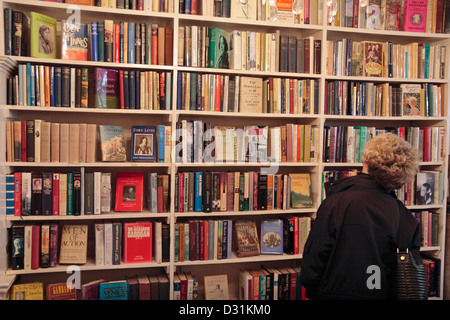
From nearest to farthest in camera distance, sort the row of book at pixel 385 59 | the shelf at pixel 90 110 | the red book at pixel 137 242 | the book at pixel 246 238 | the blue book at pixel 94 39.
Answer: the shelf at pixel 90 110, the blue book at pixel 94 39, the red book at pixel 137 242, the book at pixel 246 238, the row of book at pixel 385 59

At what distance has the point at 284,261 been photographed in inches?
128

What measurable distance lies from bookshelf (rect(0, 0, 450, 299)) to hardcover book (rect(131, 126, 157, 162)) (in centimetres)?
7

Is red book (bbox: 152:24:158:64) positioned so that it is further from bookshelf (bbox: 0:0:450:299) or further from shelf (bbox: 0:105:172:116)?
shelf (bbox: 0:105:172:116)

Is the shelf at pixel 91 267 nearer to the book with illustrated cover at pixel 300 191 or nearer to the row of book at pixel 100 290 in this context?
the row of book at pixel 100 290

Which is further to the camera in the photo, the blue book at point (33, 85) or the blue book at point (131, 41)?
the blue book at point (131, 41)

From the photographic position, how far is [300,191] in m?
3.05

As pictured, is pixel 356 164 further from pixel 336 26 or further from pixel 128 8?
pixel 128 8

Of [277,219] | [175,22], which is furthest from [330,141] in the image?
[175,22]

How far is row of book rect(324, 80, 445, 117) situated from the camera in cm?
306

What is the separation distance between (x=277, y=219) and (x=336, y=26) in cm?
146

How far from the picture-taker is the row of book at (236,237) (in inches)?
112

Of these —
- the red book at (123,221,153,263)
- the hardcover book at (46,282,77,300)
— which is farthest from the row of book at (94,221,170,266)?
the hardcover book at (46,282,77,300)

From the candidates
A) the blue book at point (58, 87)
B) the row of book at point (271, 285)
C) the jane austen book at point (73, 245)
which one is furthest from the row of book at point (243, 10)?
the row of book at point (271, 285)

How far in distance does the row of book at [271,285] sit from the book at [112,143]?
1.22 meters
